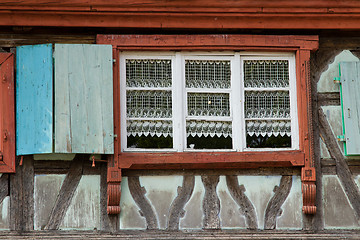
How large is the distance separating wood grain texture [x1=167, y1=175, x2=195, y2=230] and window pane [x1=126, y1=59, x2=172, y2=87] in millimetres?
1152

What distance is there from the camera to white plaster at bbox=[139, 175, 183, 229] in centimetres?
797

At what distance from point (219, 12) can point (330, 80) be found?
4.92 feet

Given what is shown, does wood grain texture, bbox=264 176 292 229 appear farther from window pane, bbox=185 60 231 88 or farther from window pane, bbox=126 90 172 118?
window pane, bbox=126 90 172 118

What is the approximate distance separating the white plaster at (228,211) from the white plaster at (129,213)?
0.87 meters

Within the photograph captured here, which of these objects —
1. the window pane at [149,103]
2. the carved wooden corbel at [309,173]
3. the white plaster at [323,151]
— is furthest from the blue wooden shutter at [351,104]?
the window pane at [149,103]

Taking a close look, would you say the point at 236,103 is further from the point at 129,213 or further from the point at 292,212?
the point at 129,213

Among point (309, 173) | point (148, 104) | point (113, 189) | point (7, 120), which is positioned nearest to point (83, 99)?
point (148, 104)

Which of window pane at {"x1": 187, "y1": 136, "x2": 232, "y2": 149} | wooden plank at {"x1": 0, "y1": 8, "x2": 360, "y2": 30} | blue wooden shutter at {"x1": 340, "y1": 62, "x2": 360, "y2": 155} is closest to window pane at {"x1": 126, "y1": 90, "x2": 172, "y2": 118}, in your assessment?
window pane at {"x1": 187, "y1": 136, "x2": 232, "y2": 149}

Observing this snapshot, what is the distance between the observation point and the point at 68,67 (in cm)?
793

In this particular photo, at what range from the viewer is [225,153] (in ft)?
26.3

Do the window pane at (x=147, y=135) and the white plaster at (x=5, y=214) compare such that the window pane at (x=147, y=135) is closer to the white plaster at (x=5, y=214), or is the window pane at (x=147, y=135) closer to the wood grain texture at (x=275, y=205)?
the wood grain texture at (x=275, y=205)

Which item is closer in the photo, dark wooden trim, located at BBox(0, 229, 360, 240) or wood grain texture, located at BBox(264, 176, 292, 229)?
dark wooden trim, located at BBox(0, 229, 360, 240)

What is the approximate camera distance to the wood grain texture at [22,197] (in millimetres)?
7871

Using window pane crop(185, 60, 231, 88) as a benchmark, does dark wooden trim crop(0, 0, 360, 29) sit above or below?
above
